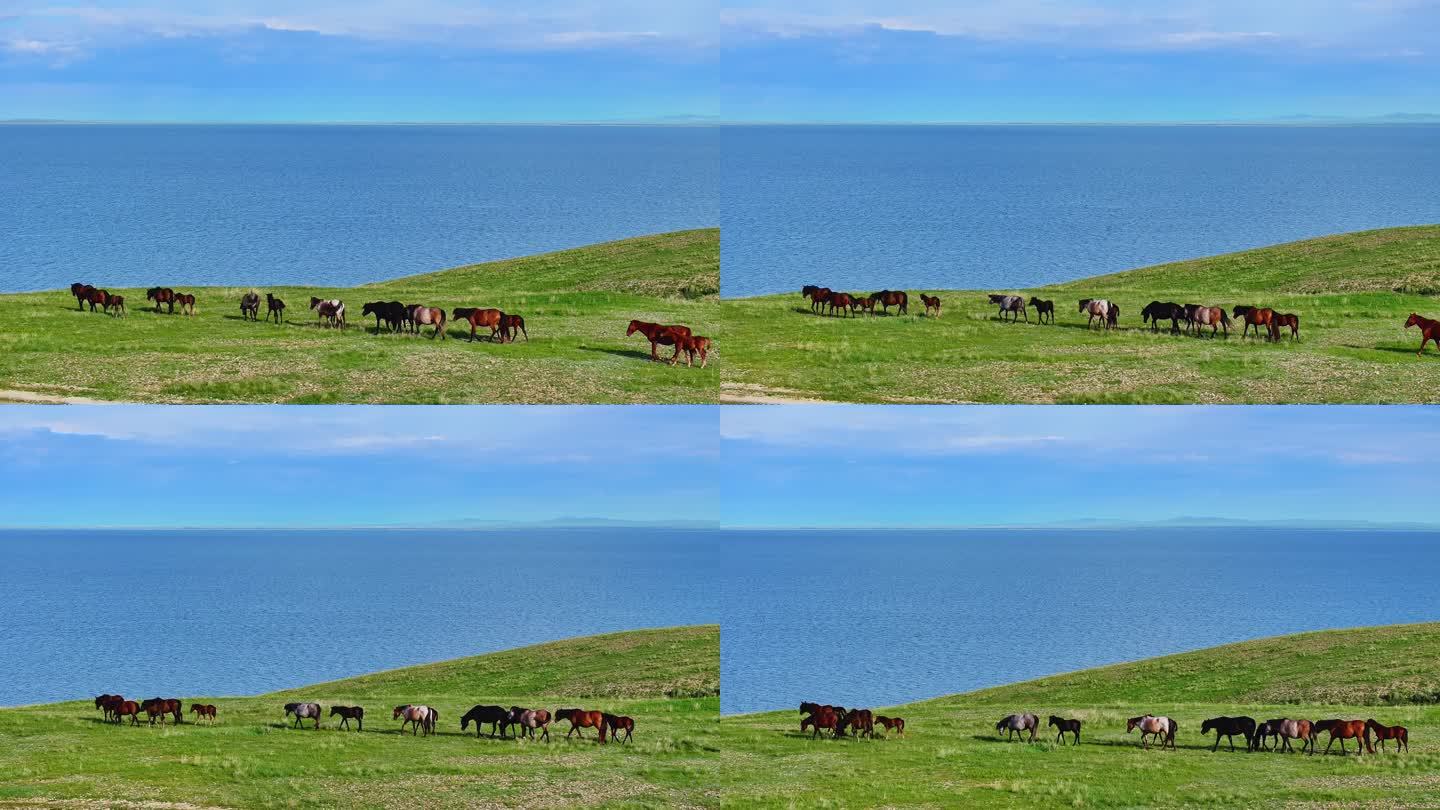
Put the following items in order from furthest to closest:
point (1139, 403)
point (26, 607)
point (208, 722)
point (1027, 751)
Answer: point (26, 607) < point (1139, 403) < point (208, 722) < point (1027, 751)

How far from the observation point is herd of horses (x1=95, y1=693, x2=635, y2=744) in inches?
1496

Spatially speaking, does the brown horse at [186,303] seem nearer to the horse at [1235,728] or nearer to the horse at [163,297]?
the horse at [163,297]

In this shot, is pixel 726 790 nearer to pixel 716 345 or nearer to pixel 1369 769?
pixel 1369 769

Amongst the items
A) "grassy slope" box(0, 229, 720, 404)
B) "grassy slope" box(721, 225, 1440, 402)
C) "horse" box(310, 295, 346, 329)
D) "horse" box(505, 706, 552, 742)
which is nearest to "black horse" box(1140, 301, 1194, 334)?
"grassy slope" box(721, 225, 1440, 402)

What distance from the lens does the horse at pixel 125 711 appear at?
136 ft

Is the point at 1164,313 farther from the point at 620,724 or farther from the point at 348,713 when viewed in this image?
the point at 348,713

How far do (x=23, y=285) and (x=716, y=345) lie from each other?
286 feet

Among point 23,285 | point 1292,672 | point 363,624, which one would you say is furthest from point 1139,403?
point 363,624

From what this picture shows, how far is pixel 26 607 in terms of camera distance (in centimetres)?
19700

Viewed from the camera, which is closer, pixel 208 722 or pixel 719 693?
pixel 208 722

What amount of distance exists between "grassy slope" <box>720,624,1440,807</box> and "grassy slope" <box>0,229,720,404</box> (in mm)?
13144

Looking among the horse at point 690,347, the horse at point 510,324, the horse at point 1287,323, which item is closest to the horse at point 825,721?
the horse at point 690,347

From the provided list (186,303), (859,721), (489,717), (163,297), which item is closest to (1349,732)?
(859,721)

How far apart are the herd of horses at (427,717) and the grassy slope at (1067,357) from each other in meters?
14.3
